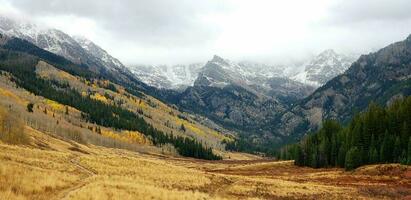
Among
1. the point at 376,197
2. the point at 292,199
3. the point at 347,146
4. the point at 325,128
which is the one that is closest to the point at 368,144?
the point at 347,146

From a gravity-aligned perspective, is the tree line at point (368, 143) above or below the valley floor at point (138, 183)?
above

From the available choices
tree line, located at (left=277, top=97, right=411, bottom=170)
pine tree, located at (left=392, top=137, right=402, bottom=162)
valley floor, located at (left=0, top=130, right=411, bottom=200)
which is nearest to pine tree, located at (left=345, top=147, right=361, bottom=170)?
tree line, located at (left=277, top=97, right=411, bottom=170)

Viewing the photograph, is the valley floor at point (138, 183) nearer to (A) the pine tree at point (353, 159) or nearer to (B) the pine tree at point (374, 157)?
(A) the pine tree at point (353, 159)

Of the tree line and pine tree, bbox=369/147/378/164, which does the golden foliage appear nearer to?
the tree line

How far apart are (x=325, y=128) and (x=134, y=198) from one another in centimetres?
12699

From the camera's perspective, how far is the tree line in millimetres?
117188

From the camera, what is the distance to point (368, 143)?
412 ft

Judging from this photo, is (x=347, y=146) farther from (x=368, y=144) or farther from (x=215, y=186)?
(x=215, y=186)

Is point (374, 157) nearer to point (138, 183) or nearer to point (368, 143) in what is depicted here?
point (368, 143)

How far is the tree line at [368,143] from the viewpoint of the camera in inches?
4614

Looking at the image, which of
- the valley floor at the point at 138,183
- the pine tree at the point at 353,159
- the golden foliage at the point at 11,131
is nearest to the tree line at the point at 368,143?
the pine tree at the point at 353,159

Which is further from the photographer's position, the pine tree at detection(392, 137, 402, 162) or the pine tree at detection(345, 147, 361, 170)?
the pine tree at detection(392, 137, 402, 162)

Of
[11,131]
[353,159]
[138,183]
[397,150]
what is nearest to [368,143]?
[397,150]

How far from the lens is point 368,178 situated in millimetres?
87438
